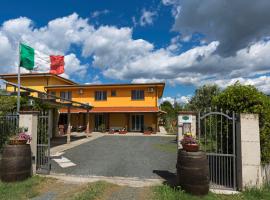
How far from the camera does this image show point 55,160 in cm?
960

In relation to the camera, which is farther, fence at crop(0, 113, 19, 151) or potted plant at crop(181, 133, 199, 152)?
fence at crop(0, 113, 19, 151)

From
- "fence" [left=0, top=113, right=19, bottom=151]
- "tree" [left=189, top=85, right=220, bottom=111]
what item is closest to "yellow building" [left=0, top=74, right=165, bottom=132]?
"tree" [left=189, top=85, right=220, bottom=111]

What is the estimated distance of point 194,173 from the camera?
17.6 ft

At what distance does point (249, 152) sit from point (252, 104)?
54.0 inches

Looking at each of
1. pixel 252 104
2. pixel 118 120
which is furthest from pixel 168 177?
pixel 118 120

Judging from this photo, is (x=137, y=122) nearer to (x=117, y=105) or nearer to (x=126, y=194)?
(x=117, y=105)

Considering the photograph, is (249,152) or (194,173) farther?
(249,152)

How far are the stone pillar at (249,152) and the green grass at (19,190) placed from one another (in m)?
5.49

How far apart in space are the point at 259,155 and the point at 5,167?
7.10m

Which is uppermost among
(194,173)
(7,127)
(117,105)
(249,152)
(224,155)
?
(117,105)

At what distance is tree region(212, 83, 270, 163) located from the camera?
5906mm

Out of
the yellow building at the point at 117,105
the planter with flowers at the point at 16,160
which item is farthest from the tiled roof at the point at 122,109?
the planter with flowers at the point at 16,160

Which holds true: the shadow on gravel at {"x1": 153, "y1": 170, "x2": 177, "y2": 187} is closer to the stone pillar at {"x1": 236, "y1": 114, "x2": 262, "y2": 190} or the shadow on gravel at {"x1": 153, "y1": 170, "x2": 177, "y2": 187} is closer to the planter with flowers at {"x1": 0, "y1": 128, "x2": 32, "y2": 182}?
the stone pillar at {"x1": 236, "y1": 114, "x2": 262, "y2": 190}

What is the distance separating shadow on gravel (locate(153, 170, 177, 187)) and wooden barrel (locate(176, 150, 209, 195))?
0.79 m
